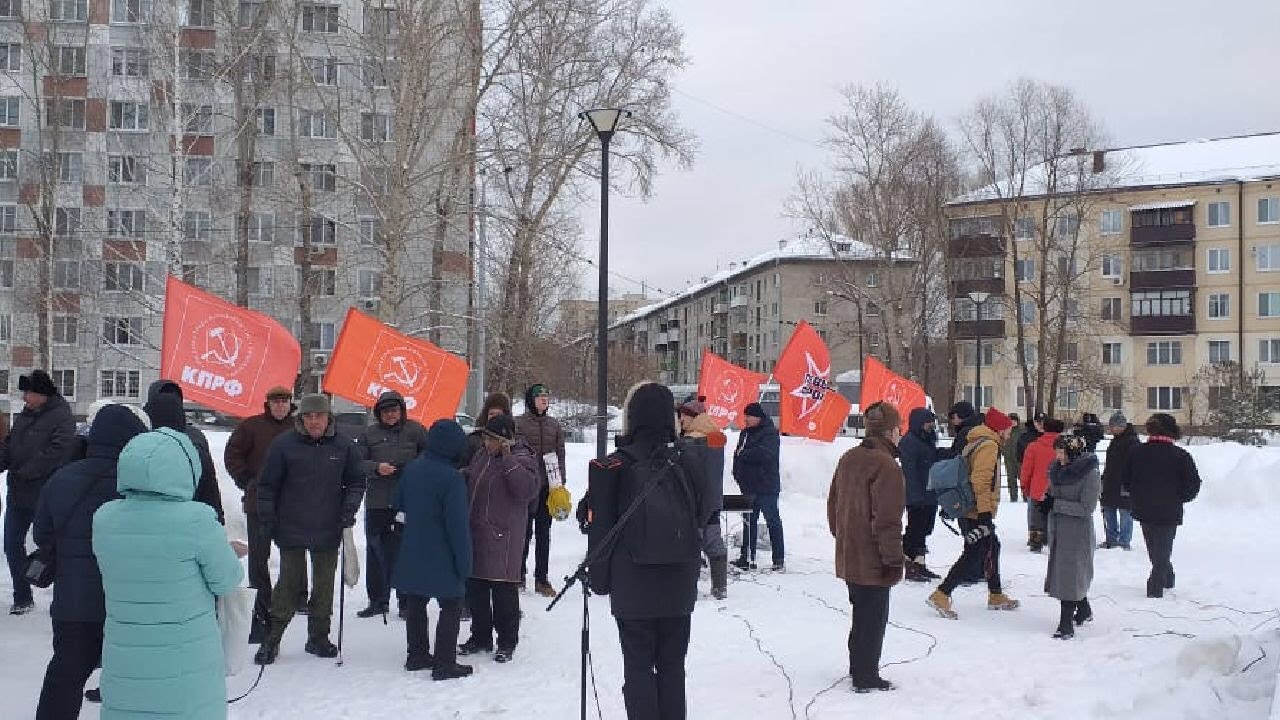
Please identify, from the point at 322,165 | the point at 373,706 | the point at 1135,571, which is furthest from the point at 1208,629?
the point at 322,165

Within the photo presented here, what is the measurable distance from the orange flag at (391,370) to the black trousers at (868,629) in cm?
484

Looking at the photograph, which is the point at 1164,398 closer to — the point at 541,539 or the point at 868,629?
the point at 541,539

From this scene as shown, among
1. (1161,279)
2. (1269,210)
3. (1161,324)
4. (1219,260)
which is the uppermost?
(1269,210)

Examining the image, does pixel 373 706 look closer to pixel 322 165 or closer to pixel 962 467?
pixel 962 467

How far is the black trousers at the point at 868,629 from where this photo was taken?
22.9ft

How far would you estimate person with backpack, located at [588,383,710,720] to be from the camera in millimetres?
5051

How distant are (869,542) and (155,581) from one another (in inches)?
168

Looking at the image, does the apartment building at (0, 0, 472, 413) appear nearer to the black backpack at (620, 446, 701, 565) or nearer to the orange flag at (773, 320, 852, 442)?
the orange flag at (773, 320, 852, 442)

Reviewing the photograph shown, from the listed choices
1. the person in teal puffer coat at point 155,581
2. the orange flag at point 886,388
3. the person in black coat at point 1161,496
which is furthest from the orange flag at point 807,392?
the person in teal puffer coat at point 155,581

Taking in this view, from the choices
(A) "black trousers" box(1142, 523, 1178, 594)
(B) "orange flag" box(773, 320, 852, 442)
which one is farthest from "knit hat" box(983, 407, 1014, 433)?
(B) "orange flag" box(773, 320, 852, 442)

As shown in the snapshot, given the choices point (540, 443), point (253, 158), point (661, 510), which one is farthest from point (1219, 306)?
point (661, 510)

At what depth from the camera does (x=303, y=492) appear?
7.29 metres

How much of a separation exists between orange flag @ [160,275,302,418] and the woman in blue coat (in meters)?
2.60

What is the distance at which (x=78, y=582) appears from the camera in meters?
5.15
